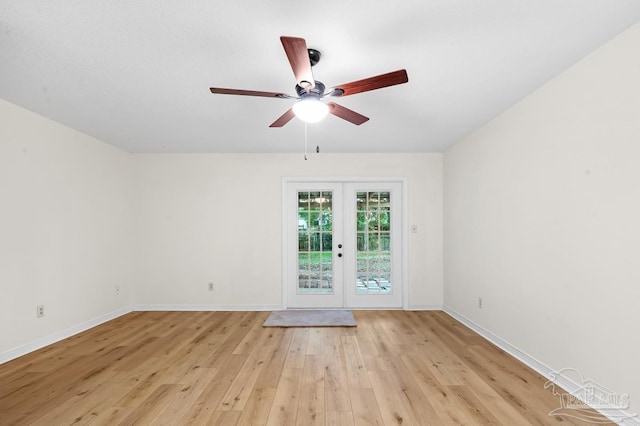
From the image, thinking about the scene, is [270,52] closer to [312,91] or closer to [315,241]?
[312,91]

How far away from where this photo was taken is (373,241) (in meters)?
4.84

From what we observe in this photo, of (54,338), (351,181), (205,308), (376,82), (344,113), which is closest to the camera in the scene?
(376,82)

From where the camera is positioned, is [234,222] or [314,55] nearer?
[314,55]

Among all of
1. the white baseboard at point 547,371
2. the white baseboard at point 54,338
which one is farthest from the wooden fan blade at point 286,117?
the white baseboard at point 54,338

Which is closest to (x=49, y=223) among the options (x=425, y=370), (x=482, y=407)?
(x=425, y=370)

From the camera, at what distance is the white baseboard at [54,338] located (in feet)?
9.42

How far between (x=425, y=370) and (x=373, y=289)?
2.13 m

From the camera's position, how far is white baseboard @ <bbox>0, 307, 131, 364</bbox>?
287 centimetres

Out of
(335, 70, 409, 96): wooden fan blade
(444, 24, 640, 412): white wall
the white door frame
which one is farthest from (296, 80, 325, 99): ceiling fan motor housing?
the white door frame

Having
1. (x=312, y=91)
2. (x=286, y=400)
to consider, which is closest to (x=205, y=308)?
(x=286, y=400)

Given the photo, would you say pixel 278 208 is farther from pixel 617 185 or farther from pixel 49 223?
pixel 617 185

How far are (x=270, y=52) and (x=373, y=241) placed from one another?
3401 millimetres

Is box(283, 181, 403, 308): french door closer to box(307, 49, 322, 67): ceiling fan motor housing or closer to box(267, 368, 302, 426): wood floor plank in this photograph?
box(267, 368, 302, 426): wood floor plank

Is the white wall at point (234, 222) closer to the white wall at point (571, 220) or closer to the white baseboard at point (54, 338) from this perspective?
the white baseboard at point (54, 338)
